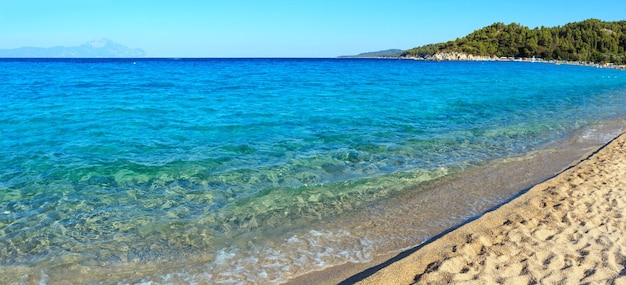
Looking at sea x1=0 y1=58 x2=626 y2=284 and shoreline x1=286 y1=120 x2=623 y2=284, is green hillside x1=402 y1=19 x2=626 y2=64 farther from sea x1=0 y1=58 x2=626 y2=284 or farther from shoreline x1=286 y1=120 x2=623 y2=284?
shoreline x1=286 y1=120 x2=623 y2=284

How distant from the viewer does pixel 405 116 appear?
1814cm

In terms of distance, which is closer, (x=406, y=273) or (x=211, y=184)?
(x=406, y=273)

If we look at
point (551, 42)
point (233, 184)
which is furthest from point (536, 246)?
point (551, 42)

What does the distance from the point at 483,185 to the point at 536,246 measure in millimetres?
3430

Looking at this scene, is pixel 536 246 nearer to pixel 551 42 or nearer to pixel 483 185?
pixel 483 185

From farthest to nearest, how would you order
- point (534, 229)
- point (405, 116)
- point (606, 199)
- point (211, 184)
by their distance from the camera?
point (405, 116), point (211, 184), point (606, 199), point (534, 229)

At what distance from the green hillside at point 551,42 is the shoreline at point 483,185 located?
105m

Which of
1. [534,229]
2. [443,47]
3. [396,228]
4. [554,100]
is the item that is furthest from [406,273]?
[443,47]

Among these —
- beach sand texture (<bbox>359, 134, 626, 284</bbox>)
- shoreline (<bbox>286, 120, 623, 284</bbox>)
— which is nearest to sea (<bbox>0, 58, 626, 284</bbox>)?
shoreline (<bbox>286, 120, 623, 284</bbox>)

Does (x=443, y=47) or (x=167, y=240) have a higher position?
(x=443, y=47)

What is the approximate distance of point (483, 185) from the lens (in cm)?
884

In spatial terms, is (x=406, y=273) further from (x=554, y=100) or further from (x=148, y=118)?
(x=554, y=100)

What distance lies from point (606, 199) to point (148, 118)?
48.8ft

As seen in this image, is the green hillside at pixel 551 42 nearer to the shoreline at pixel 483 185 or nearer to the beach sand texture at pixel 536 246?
the shoreline at pixel 483 185
